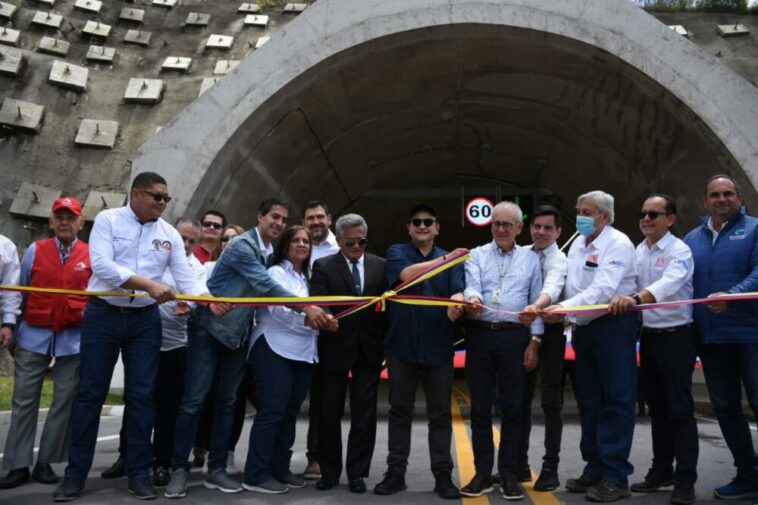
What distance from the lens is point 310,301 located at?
20.0 feet

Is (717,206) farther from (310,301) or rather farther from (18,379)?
(18,379)

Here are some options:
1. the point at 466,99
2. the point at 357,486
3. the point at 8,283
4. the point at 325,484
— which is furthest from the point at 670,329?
the point at 466,99

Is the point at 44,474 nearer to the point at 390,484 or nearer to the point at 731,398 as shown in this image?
the point at 390,484

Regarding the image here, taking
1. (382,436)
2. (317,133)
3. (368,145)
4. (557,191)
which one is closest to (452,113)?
(368,145)

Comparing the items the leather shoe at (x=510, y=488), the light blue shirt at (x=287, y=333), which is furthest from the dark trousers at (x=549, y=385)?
the light blue shirt at (x=287, y=333)

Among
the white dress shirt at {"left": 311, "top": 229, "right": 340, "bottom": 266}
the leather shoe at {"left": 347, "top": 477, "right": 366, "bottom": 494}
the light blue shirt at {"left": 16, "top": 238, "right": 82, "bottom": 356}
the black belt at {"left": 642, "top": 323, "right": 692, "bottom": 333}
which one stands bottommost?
the leather shoe at {"left": 347, "top": 477, "right": 366, "bottom": 494}

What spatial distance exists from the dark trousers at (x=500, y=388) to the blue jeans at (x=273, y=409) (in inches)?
52.8

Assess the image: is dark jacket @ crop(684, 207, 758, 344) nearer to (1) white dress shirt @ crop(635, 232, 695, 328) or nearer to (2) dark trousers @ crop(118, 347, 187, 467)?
(1) white dress shirt @ crop(635, 232, 695, 328)

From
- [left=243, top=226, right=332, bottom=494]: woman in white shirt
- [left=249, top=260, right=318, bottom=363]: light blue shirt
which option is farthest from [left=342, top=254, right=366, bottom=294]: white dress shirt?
[left=249, top=260, right=318, bottom=363]: light blue shirt

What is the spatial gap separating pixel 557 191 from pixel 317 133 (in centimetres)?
668

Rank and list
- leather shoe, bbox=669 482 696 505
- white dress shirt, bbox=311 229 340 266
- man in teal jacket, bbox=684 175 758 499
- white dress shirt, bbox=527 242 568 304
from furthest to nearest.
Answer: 1. white dress shirt, bbox=311 229 340 266
2. white dress shirt, bbox=527 242 568 304
3. man in teal jacket, bbox=684 175 758 499
4. leather shoe, bbox=669 482 696 505

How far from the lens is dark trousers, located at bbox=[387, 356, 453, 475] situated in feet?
19.6

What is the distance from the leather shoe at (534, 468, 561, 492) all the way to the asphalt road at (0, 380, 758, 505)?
0.20ft

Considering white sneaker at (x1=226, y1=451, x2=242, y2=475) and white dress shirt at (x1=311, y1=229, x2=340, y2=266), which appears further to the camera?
white dress shirt at (x1=311, y1=229, x2=340, y2=266)
